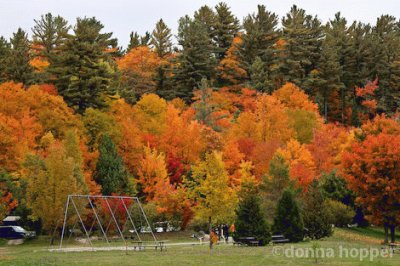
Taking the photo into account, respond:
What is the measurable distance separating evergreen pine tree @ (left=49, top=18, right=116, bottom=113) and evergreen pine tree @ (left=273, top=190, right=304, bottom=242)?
109 ft

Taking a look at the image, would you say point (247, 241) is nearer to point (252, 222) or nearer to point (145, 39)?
point (252, 222)

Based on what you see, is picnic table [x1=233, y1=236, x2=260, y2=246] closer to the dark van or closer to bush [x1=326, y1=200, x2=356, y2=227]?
bush [x1=326, y1=200, x2=356, y2=227]

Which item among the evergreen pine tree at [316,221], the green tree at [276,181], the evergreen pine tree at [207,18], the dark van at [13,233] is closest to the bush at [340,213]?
the green tree at [276,181]

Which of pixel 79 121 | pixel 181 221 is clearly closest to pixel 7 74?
pixel 79 121

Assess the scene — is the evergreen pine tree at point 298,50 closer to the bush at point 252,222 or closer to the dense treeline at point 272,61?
the dense treeline at point 272,61

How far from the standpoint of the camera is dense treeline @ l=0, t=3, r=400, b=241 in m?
49.9

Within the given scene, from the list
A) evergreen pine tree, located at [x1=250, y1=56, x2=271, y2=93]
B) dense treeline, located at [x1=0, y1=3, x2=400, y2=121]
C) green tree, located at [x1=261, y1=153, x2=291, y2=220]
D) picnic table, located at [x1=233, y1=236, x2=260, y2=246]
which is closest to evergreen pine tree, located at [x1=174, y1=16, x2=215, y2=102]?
dense treeline, located at [x1=0, y1=3, x2=400, y2=121]

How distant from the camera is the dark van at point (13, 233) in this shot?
56.2 metres

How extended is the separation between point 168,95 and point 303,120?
26.1 m

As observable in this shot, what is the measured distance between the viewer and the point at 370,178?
161 ft

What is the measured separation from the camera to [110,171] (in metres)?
62.5

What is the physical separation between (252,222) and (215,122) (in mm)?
40806

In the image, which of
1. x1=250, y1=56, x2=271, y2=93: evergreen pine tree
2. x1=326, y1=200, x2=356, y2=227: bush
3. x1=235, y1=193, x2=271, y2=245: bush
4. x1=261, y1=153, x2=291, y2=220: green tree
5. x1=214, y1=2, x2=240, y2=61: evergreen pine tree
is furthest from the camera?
x1=214, y1=2, x2=240, y2=61: evergreen pine tree

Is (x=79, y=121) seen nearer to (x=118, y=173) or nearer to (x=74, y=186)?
(x=118, y=173)
